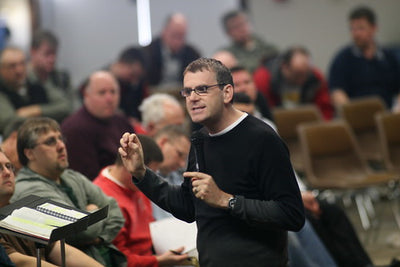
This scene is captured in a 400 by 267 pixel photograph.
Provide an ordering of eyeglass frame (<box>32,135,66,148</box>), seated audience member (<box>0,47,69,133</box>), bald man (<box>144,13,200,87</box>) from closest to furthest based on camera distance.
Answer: eyeglass frame (<box>32,135,66,148</box>) < seated audience member (<box>0,47,69,133</box>) < bald man (<box>144,13,200,87</box>)

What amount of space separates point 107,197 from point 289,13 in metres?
6.90

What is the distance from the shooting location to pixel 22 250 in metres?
3.21

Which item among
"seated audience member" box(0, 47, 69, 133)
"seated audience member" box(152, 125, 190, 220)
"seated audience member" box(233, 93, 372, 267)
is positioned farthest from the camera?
"seated audience member" box(0, 47, 69, 133)

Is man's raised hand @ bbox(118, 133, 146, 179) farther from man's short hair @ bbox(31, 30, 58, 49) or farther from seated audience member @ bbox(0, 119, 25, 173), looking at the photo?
man's short hair @ bbox(31, 30, 58, 49)

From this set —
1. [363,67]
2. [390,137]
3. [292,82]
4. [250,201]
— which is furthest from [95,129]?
[363,67]

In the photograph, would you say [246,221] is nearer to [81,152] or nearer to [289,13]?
[81,152]

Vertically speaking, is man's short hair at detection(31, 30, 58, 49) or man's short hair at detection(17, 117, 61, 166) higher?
man's short hair at detection(31, 30, 58, 49)

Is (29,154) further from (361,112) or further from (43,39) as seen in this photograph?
(361,112)

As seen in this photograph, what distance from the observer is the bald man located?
7.77 m

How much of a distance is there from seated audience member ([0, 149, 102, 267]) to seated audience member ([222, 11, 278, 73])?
15.7 feet

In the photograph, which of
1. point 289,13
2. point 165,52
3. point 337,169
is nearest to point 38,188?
point 337,169

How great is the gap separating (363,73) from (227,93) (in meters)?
5.05

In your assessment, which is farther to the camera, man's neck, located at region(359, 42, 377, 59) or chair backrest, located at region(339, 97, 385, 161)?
man's neck, located at region(359, 42, 377, 59)

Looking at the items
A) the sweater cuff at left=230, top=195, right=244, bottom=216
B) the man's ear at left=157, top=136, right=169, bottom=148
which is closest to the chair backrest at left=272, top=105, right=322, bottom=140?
the man's ear at left=157, top=136, right=169, bottom=148
